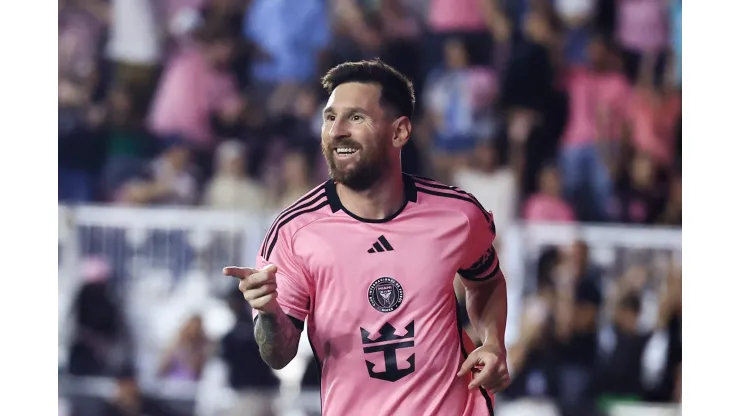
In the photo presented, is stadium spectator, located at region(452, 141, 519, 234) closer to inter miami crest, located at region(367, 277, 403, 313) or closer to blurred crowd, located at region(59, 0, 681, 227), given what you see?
blurred crowd, located at region(59, 0, 681, 227)

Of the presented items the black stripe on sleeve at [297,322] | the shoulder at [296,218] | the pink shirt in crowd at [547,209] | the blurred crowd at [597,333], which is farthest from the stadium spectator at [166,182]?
the black stripe on sleeve at [297,322]

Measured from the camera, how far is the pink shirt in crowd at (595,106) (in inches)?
193

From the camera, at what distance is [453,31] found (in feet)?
16.4

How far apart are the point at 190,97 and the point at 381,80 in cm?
215

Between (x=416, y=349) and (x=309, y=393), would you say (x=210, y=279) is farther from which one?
(x=416, y=349)

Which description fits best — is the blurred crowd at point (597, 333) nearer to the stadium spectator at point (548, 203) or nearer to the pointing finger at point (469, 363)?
the stadium spectator at point (548, 203)

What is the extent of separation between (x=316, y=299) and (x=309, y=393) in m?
1.84

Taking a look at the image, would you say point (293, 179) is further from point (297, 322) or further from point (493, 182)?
point (297, 322)

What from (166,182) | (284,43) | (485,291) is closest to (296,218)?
(485,291)

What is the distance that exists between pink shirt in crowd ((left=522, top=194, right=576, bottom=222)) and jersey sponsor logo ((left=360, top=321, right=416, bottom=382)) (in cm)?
183

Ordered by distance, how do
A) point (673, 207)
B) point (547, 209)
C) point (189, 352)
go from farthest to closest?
point (189, 352), point (547, 209), point (673, 207)

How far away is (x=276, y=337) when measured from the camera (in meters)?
3.00

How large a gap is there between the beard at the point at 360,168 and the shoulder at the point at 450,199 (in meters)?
0.18

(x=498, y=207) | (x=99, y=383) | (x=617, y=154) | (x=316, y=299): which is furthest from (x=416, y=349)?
(x=99, y=383)
